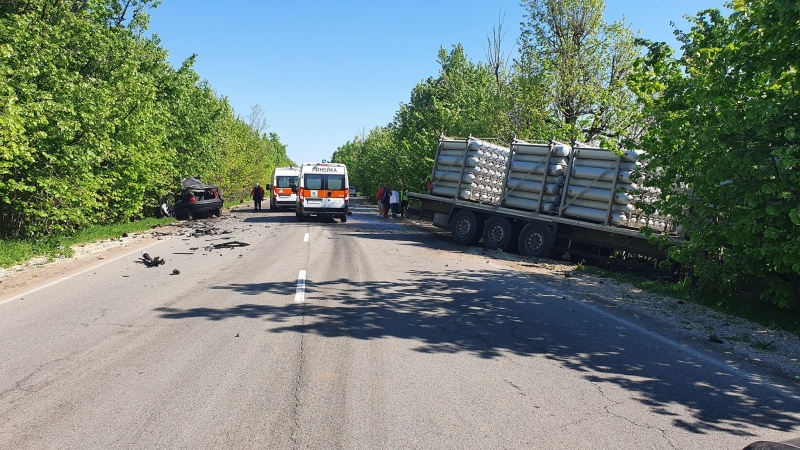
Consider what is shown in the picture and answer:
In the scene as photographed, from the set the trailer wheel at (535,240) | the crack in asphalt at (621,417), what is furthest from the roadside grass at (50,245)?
the crack in asphalt at (621,417)

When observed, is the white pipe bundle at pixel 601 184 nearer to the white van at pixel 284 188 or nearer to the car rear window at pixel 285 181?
the white van at pixel 284 188

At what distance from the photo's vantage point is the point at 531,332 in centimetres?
716

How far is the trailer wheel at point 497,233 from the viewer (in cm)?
1684

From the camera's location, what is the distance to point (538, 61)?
23250 mm

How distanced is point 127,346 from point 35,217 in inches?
463

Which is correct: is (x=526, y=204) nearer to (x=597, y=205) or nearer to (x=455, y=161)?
(x=597, y=205)

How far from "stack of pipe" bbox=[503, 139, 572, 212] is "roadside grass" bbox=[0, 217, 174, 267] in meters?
12.1

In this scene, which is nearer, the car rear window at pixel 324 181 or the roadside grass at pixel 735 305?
the roadside grass at pixel 735 305

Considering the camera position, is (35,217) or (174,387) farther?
(35,217)

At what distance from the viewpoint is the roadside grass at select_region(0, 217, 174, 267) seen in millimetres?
12405

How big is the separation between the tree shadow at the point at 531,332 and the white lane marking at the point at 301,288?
0.15 meters

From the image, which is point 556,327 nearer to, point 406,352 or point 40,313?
point 406,352

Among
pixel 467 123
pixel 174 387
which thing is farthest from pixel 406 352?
pixel 467 123

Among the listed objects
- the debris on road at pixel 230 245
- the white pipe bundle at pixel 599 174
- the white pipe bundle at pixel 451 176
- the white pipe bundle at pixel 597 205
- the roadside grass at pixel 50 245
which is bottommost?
the roadside grass at pixel 50 245
